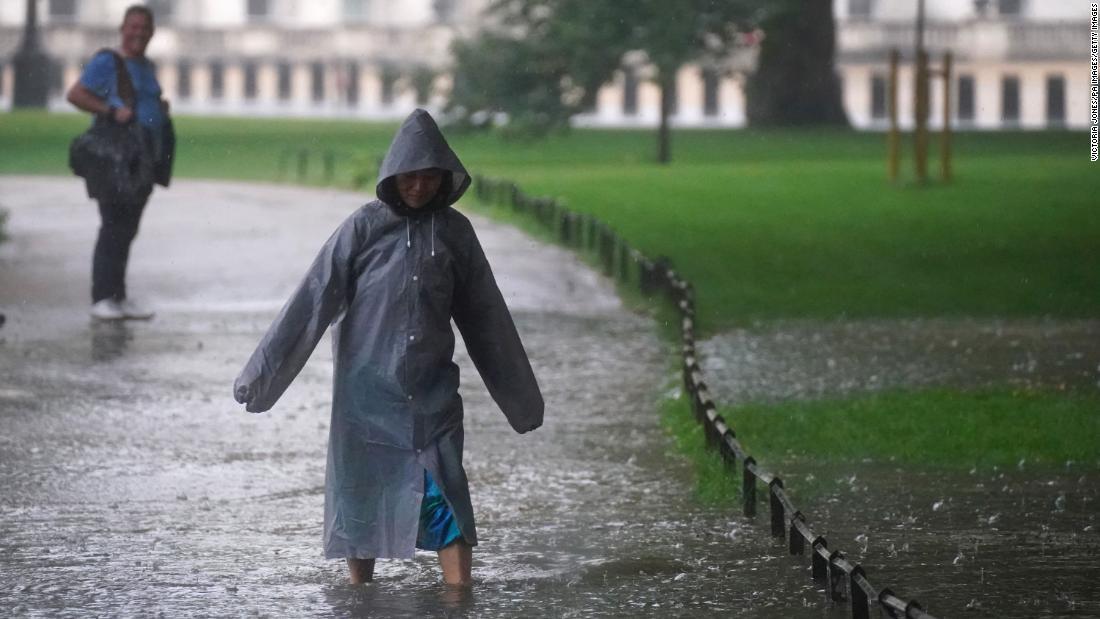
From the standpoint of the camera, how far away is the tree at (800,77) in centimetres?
4541

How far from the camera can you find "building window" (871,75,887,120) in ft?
199

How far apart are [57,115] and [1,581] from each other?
46809 mm

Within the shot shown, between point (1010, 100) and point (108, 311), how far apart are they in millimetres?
46955

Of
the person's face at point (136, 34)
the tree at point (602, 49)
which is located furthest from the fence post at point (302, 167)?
the person's face at point (136, 34)

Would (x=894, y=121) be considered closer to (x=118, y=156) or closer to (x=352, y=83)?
(x=118, y=156)

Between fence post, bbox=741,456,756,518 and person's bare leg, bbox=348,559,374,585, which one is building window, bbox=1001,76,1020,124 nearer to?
fence post, bbox=741,456,756,518

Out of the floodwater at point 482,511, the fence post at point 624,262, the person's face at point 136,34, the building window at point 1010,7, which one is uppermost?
the person's face at point 136,34

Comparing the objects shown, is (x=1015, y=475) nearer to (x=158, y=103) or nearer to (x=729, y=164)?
(x=158, y=103)

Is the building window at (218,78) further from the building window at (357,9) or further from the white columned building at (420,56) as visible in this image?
the building window at (357,9)

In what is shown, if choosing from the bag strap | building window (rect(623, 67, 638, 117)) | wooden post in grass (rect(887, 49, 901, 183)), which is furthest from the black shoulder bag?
building window (rect(623, 67, 638, 117))

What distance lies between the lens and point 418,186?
7297 mm

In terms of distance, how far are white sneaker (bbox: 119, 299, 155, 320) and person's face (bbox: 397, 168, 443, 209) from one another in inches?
325

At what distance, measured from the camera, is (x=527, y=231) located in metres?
24.2

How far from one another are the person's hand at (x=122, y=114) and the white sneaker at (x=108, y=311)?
1354 millimetres
